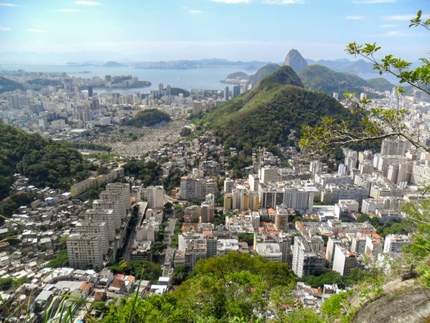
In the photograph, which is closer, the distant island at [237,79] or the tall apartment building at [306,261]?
the tall apartment building at [306,261]

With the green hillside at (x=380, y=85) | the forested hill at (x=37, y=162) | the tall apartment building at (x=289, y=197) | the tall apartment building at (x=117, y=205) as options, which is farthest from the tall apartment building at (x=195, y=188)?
the green hillside at (x=380, y=85)

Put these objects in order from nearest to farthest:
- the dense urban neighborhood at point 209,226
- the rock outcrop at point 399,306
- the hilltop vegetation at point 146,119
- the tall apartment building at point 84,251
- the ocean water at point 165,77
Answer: the rock outcrop at point 399,306 < the dense urban neighborhood at point 209,226 < the tall apartment building at point 84,251 < the hilltop vegetation at point 146,119 < the ocean water at point 165,77

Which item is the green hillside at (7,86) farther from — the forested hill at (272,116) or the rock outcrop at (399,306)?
the rock outcrop at (399,306)

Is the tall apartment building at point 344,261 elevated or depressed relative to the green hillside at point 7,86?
depressed

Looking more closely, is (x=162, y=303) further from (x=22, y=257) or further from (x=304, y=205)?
(x=304, y=205)

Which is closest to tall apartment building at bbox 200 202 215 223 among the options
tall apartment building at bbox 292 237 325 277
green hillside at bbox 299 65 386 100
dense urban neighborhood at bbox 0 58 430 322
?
dense urban neighborhood at bbox 0 58 430 322

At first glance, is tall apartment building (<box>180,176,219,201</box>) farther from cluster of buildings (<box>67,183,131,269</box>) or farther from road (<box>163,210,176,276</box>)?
cluster of buildings (<box>67,183,131,269</box>)

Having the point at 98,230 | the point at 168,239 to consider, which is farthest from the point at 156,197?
the point at 98,230

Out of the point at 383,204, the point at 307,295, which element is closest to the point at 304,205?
the point at 383,204

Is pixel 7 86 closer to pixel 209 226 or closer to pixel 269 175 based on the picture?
pixel 269 175
